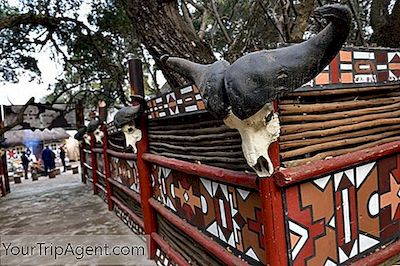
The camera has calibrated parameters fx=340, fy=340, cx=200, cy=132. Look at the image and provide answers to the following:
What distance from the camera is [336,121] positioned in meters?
1.65

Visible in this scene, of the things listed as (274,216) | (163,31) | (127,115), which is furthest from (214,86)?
(163,31)

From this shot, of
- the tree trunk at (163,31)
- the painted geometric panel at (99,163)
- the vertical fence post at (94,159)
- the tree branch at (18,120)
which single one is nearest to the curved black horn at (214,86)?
the tree trunk at (163,31)

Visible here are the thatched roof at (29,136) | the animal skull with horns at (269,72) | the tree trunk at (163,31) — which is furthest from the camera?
the thatched roof at (29,136)

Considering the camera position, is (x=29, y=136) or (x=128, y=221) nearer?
(x=128, y=221)

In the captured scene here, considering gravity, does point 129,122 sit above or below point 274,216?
above

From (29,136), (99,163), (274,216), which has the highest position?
(29,136)

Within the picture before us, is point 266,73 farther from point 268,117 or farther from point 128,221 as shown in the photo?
point 128,221

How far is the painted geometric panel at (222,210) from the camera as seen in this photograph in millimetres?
1657

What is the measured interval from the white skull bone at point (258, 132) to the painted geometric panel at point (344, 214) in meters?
0.24

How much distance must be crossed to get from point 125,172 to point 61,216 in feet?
5.75

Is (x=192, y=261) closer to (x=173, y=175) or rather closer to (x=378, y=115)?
(x=173, y=175)

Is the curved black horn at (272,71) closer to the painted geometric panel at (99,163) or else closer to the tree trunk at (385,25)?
the tree trunk at (385,25)

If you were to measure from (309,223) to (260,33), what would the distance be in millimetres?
5047

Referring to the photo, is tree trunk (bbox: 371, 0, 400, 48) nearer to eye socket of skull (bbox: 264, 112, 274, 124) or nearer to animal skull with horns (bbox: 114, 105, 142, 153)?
animal skull with horns (bbox: 114, 105, 142, 153)
